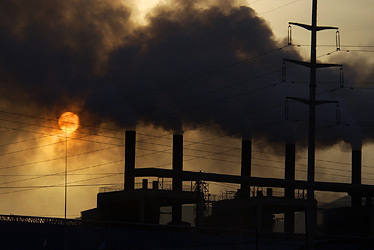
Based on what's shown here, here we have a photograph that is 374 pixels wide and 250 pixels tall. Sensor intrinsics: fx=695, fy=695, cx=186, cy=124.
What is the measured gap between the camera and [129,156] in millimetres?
75500

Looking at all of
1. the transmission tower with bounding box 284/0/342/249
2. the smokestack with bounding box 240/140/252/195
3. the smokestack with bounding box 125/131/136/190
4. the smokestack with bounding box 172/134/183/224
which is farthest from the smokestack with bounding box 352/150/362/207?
the transmission tower with bounding box 284/0/342/249

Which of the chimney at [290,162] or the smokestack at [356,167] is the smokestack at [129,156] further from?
the smokestack at [356,167]

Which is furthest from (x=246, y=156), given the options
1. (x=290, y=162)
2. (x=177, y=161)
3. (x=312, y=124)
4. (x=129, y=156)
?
(x=312, y=124)

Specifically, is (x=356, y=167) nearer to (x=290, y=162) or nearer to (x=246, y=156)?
(x=290, y=162)

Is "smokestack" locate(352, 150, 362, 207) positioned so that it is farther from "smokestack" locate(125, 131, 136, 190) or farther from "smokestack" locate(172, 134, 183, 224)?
"smokestack" locate(125, 131, 136, 190)

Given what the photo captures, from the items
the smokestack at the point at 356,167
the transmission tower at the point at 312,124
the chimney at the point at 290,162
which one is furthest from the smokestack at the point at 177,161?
the transmission tower at the point at 312,124

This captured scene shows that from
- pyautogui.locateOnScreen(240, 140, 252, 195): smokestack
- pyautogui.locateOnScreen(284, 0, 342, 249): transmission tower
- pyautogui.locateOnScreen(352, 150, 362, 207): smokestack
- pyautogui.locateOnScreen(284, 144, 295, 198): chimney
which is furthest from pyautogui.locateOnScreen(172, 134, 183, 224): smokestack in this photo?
pyautogui.locateOnScreen(284, 0, 342, 249): transmission tower

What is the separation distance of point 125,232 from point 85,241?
11.9 m

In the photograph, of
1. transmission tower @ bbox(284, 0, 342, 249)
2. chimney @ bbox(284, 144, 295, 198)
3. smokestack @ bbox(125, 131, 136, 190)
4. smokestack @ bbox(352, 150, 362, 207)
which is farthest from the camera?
chimney @ bbox(284, 144, 295, 198)

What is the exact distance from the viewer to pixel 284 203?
79125mm

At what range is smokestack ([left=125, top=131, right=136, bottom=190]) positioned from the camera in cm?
7531

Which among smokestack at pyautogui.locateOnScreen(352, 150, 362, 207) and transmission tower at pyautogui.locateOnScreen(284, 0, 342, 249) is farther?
smokestack at pyautogui.locateOnScreen(352, 150, 362, 207)

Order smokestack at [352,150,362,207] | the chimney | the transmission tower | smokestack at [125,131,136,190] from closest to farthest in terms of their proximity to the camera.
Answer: the transmission tower
smokestack at [125,131,136,190]
smokestack at [352,150,362,207]
the chimney

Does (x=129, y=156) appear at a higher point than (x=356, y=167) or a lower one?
higher
